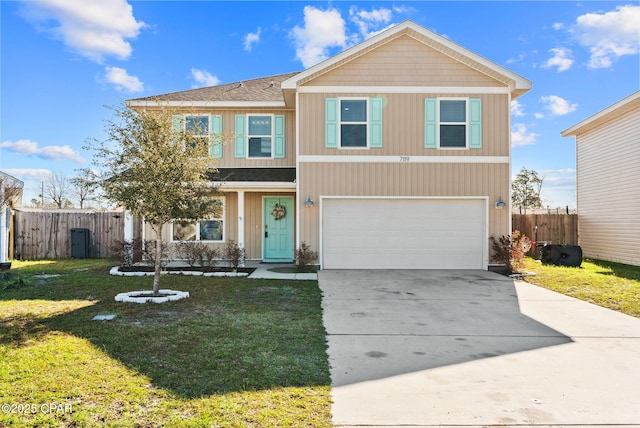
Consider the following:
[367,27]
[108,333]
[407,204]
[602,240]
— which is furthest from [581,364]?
[602,240]

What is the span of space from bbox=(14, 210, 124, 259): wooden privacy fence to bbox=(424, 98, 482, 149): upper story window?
11373 millimetres

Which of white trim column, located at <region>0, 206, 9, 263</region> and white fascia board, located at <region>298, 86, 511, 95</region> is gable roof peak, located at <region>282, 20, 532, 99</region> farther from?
white trim column, located at <region>0, 206, 9, 263</region>

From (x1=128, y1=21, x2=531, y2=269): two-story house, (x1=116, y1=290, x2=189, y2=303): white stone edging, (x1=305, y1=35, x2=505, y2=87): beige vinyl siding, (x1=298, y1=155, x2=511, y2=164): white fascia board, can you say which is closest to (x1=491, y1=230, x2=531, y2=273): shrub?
(x1=128, y1=21, x2=531, y2=269): two-story house

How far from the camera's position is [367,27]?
581 inches

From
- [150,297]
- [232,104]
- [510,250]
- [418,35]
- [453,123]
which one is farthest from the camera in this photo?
[232,104]

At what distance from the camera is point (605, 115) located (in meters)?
15.5

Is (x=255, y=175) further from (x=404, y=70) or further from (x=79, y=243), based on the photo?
(x=79, y=243)

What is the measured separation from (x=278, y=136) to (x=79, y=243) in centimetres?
822

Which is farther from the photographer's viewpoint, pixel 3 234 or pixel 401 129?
pixel 3 234

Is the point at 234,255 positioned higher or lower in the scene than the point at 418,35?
Result: lower

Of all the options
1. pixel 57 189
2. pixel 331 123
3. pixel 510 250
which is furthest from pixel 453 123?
pixel 57 189

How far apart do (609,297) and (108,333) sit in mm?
9334

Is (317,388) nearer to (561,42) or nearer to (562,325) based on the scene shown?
(562,325)

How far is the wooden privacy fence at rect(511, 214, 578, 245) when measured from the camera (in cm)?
1781
